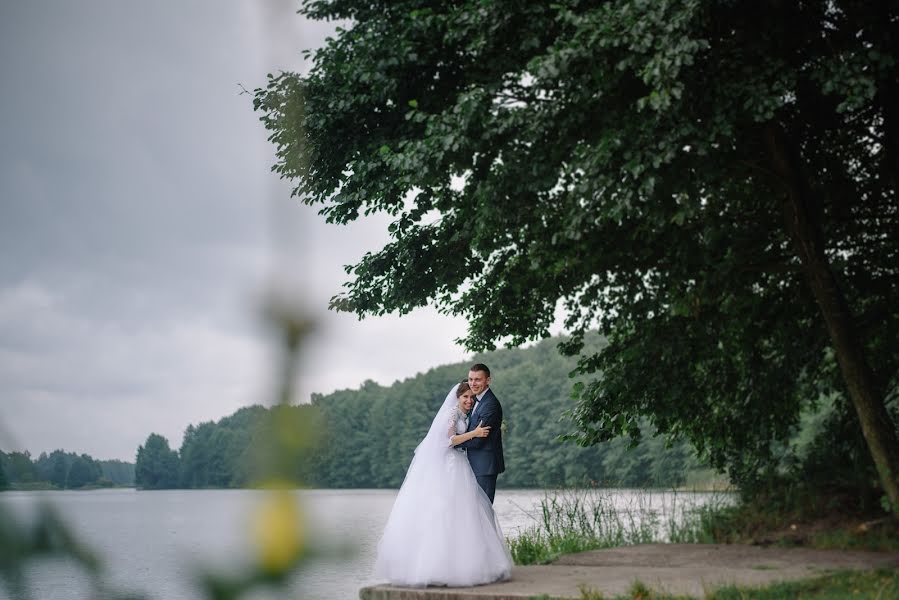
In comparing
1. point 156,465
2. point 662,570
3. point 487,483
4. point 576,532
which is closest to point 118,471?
point 156,465

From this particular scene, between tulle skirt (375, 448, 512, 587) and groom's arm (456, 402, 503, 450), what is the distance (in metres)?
0.14

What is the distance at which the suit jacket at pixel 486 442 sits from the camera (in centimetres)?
895

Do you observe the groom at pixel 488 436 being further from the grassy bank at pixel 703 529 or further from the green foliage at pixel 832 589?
the green foliage at pixel 832 589

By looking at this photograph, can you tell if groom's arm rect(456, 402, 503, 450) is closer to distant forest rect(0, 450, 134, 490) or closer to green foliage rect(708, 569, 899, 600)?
green foliage rect(708, 569, 899, 600)

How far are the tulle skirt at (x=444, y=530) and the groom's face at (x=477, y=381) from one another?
0.68m

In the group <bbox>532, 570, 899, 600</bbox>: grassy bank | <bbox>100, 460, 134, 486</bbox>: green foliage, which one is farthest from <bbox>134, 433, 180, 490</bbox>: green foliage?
<bbox>532, 570, 899, 600</bbox>: grassy bank

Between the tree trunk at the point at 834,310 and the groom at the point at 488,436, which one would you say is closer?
the groom at the point at 488,436

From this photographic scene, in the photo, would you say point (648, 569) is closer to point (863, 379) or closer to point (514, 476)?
point (863, 379)

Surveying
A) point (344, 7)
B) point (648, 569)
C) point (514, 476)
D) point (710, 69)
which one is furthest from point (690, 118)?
point (514, 476)

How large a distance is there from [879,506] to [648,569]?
13.8ft

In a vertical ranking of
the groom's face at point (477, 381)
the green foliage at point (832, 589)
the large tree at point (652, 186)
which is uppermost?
the large tree at point (652, 186)

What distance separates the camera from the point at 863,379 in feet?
34.8

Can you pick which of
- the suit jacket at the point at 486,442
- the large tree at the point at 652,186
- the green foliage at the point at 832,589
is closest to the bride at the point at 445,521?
the suit jacket at the point at 486,442

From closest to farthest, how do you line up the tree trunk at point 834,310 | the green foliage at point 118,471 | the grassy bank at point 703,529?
the green foliage at point 118,471 < the tree trunk at point 834,310 < the grassy bank at point 703,529
